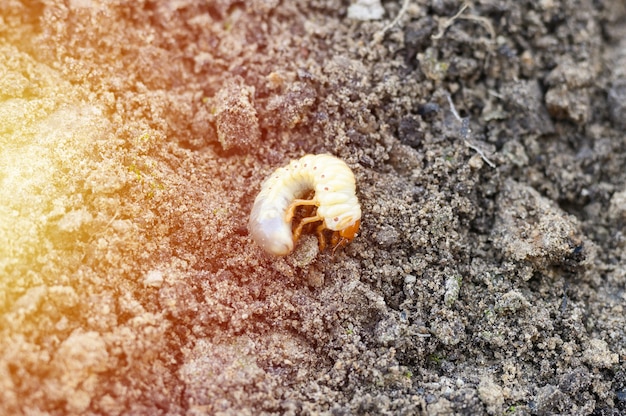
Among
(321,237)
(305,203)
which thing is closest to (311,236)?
(321,237)

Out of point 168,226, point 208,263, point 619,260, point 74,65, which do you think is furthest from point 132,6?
point 619,260

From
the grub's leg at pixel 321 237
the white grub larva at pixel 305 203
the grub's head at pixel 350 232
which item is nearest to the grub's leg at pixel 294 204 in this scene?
the white grub larva at pixel 305 203

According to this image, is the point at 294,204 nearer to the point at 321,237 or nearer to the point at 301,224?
the point at 301,224

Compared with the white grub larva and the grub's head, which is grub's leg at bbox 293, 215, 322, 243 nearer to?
the white grub larva

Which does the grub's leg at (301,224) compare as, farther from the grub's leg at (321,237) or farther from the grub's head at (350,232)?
the grub's head at (350,232)

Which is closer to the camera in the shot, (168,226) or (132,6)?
(168,226)

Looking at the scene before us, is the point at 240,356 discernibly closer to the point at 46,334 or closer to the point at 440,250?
the point at 46,334
